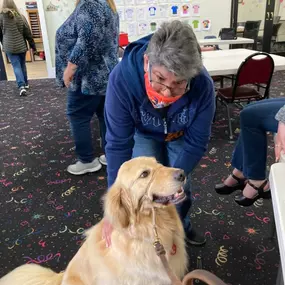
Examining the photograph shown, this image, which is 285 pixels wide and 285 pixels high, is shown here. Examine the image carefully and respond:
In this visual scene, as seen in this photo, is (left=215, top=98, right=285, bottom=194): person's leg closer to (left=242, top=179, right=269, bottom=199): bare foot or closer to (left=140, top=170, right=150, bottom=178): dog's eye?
(left=242, top=179, right=269, bottom=199): bare foot

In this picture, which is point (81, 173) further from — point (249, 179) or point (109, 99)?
point (249, 179)

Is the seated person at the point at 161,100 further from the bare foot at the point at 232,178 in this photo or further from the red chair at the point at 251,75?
the red chair at the point at 251,75

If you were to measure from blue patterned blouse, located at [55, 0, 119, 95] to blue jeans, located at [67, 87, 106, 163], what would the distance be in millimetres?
109

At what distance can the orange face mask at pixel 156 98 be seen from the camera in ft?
4.12

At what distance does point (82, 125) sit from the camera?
103 inches

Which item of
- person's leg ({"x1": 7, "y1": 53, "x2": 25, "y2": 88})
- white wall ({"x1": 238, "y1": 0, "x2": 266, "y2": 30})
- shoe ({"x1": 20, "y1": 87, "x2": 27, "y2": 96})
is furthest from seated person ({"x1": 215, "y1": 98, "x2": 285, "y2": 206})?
white wall ({"x1": 238, "y1": 0, "x2": 266, "y2": 30})

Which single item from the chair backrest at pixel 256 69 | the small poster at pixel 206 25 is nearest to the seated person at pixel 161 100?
the chair backrest at pixel 256 69

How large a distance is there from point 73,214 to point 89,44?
1.27 m

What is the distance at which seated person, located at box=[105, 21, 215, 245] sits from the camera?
1.11 m

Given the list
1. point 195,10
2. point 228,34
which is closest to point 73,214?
point 228,34

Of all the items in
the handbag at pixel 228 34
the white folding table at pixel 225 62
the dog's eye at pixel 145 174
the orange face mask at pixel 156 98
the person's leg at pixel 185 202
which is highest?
the orange face mask at pixel 156 98

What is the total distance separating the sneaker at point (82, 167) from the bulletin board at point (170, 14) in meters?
5.65

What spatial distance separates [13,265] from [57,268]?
0.27 meters

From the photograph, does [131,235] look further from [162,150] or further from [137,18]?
[137,18]
